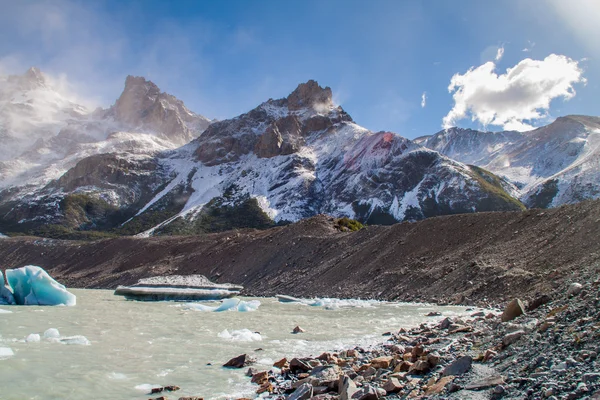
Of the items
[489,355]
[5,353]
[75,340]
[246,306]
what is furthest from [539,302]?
[246,306]

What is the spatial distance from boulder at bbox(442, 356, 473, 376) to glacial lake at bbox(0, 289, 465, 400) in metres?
3.91

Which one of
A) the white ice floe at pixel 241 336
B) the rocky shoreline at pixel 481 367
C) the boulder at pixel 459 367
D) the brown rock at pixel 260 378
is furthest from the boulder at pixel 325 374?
the white ice floe at pixel 241 336

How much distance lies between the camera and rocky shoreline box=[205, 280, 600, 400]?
6.10m

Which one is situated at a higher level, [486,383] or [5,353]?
[486,383]

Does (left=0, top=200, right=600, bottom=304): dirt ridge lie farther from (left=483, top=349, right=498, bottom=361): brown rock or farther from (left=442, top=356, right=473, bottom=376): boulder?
(left=442, top=356, right=473, bottom=376): boulder

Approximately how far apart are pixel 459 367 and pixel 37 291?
2988cm

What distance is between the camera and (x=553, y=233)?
100.0 feet

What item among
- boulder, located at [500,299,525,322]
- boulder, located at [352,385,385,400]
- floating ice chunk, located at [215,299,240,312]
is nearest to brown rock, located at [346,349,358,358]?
boulder, located at [500,299,525,322]

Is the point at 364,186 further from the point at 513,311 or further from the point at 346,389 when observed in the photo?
the point at 346,389

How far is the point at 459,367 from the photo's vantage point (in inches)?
306

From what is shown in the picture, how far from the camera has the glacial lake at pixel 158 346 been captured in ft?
31.0

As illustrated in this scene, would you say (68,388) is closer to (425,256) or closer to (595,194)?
(425,256)

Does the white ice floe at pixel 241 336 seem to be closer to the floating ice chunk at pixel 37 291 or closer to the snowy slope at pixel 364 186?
the floating ice chunk at pixel 37 291

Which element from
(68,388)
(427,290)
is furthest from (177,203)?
(68,388)
